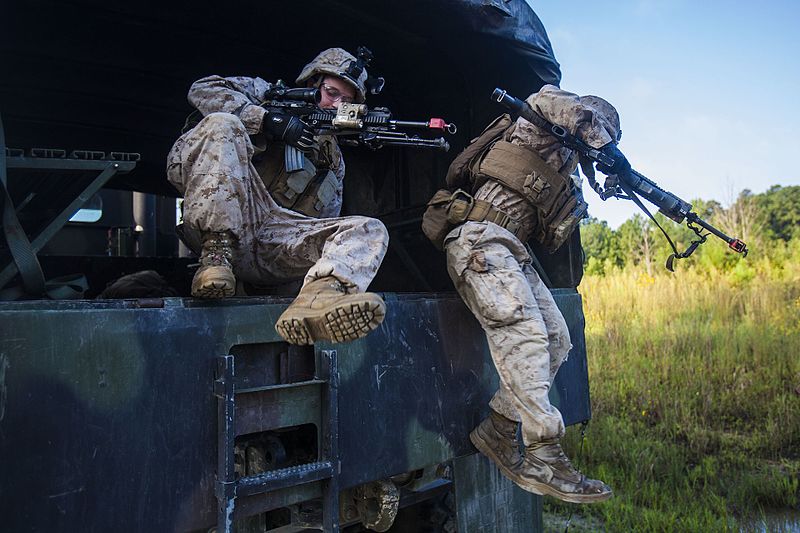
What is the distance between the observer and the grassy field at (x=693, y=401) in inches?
142

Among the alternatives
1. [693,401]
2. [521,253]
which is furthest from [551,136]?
[693,401]

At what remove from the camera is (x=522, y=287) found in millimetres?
2426

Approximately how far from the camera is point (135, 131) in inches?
145

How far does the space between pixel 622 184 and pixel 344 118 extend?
3.96ft

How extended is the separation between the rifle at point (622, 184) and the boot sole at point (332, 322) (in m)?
1.26

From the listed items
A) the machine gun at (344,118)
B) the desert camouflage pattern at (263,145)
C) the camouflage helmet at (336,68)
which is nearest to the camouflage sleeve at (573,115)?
the machine gun at (344,118)

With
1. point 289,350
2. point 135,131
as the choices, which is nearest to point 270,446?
point 289,350

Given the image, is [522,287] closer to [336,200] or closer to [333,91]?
[336,200]

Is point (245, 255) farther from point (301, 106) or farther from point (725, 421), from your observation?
point (725, 421)

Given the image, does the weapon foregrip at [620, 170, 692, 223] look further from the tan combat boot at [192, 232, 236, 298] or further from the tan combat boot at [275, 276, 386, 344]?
the tan combat boot at [192, 232, 236, 298]

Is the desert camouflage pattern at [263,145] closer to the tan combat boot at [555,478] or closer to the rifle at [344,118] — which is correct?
the rifle at [344,118]

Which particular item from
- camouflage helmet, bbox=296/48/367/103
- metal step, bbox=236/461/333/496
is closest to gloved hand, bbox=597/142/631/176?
camouflage helmet, bbox=296/48/367/103

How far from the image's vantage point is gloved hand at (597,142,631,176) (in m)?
2.66

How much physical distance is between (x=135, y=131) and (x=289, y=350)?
2.32m
